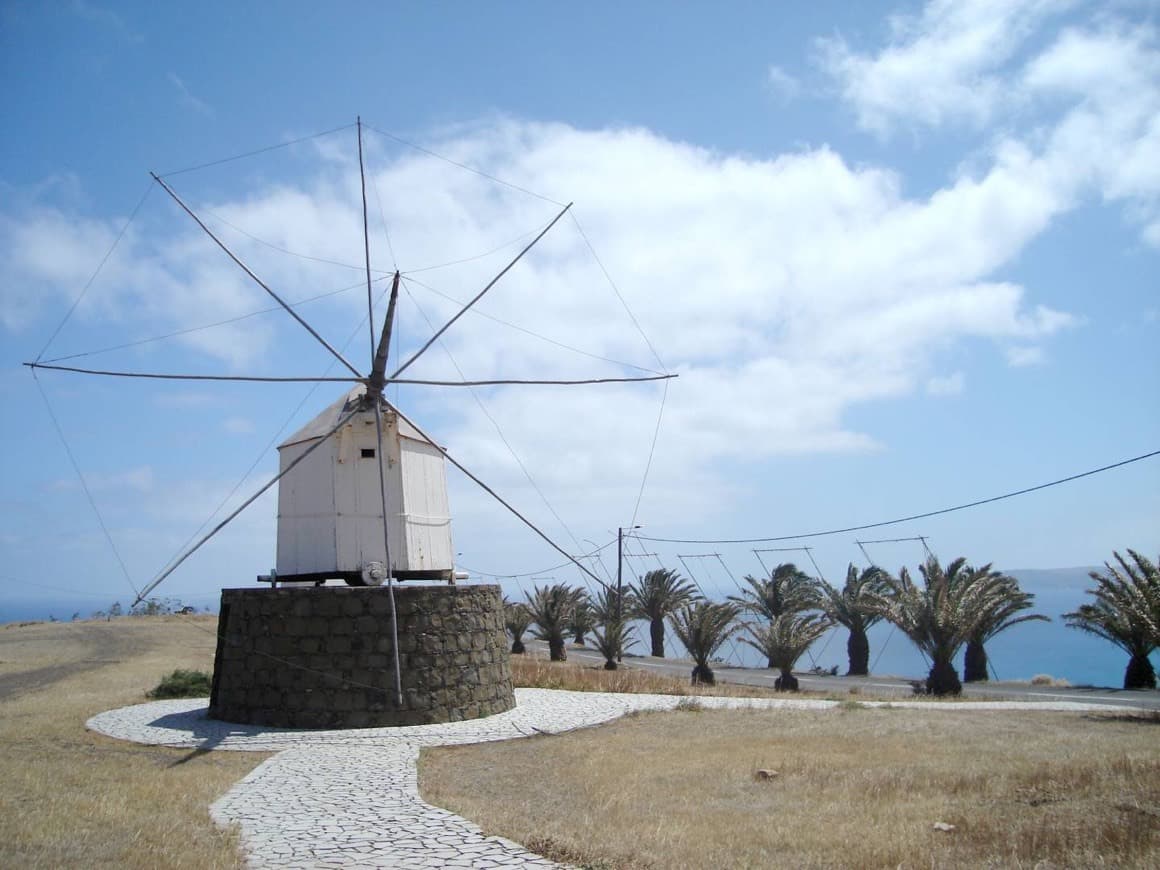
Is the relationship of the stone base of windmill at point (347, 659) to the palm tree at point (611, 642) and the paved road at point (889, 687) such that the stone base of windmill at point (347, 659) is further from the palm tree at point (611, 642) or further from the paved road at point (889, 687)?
the palm tree at point (611, 642)

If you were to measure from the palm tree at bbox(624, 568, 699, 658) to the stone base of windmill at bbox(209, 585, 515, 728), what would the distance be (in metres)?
25.0

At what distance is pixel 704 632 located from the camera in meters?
26.8

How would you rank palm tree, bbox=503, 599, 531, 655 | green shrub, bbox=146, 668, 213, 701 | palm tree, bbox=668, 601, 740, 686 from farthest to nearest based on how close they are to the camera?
1. palm tree, bbox=503, 599, 531, 655
2. palm tree, bbox=668, 601, 740, 686
3. green shrub, bbox=146, 668, 213, 701

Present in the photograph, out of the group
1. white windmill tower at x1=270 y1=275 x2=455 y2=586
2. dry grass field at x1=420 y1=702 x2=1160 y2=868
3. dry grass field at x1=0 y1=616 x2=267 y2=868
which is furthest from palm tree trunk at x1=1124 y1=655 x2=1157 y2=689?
dry grass field at x1=0 y1=616 x2=267 y2=868

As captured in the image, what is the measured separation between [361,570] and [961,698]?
47.0 feet

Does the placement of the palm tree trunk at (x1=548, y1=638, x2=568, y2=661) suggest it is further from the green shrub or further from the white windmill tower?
the white windmill tower

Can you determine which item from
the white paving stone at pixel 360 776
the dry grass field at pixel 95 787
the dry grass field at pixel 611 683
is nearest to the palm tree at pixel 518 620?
the dry grass field at pixel 611 683

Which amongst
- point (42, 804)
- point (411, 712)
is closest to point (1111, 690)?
point (411, 712)

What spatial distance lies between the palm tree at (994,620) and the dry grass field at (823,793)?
10.6 m

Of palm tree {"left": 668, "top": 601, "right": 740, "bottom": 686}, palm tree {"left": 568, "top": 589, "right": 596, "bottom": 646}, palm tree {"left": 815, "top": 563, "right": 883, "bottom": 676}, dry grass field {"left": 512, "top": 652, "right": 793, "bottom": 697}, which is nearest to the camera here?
dry grass field {"left": 512, "top": 652, "right": 793, "bottom": 697}

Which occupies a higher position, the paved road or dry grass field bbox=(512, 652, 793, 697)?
dry grass field bbox=(512, 652, 793, 697)

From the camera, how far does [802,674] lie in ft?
112

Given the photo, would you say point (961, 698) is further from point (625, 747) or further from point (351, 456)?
point (351, 456)

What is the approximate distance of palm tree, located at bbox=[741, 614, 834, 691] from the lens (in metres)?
25.2
